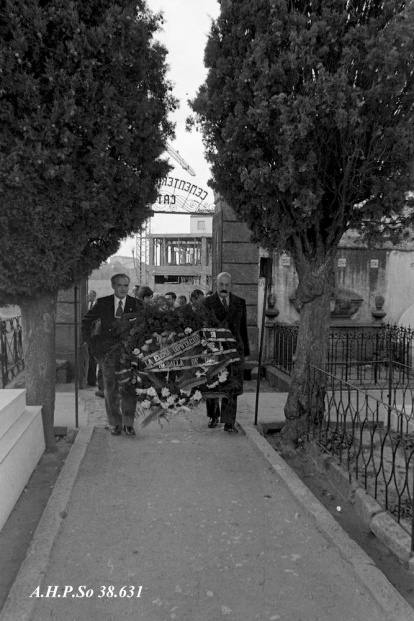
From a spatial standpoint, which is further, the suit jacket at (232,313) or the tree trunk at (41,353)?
the suit jacket at (232,313)

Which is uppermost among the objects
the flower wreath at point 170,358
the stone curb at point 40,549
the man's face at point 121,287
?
the man's face at point 121,287

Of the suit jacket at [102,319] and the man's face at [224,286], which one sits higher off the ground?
the man's face at [224,286]

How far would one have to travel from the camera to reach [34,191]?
4477 millimetres

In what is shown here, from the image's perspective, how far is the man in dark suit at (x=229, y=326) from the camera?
242 inches

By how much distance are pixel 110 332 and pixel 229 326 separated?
1436 mm

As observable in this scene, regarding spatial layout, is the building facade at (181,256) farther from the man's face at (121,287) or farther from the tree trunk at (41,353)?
the tree trunk at (41,353)

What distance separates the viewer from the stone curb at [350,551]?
112 inches

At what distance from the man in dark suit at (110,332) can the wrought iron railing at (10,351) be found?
110 inches

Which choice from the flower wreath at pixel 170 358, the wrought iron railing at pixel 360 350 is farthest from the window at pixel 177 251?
the flower wreath at pixel 170 358

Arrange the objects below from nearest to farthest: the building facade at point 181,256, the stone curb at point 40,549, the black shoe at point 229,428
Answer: the stone curb at point 40,549 → the black shoe at point 229,428 → the building facade at point 181,256

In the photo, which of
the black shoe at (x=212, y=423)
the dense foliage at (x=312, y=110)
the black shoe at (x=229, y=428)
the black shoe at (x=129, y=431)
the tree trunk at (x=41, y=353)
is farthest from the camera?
the black shoe at (x=212, y=423)

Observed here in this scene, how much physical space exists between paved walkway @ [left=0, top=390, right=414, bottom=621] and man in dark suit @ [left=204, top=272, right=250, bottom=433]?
0.77 m

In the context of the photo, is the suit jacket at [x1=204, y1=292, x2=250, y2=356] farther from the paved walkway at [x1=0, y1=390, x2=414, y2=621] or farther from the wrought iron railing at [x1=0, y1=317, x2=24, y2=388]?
the wrought iron railing at [x1=0, y1=317, x2=24, y2=388]

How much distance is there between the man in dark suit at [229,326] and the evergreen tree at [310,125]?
0.69m
